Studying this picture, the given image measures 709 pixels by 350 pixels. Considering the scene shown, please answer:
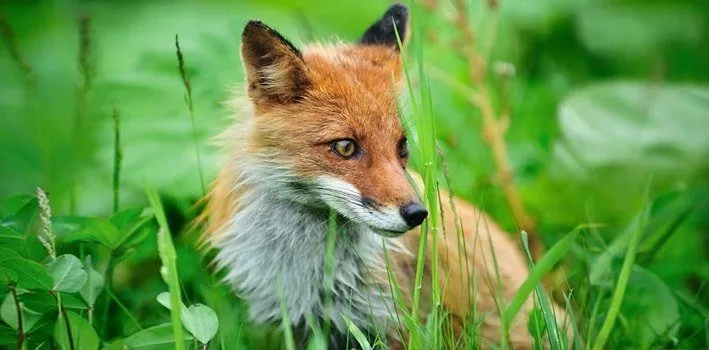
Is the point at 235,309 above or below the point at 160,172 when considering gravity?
below

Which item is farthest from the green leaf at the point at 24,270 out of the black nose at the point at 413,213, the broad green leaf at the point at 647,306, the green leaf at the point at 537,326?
the broad green leaf at the point at 647,306

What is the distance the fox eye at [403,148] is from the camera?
347 cm

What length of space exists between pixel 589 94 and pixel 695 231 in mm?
942

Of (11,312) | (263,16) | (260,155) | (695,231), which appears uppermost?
(263,16)

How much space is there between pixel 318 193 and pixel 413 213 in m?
0.46

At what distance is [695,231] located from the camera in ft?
17.1

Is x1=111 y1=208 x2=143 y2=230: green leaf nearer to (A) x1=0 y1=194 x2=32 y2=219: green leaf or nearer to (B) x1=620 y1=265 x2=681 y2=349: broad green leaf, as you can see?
(A) x1=0 y1=194 x2=32 y2=219: green leaf

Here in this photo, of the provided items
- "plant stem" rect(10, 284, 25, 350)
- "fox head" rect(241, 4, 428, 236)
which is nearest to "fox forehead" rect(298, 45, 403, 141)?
"fox head" rect(241, 4, 428, 236)

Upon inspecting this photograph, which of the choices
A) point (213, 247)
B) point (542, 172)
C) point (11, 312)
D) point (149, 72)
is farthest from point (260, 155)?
point (542, 172)

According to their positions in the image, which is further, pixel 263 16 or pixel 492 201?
pixel 263 16

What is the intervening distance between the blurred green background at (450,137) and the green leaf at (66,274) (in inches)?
22.0

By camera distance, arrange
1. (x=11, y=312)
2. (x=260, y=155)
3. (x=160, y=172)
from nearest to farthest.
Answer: (x=11, y=312) < (x=260, y=155) < (x=160, y=172)

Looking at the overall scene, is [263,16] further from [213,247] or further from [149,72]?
[213,247]

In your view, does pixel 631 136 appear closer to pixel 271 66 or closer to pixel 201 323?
pixel 271 66
